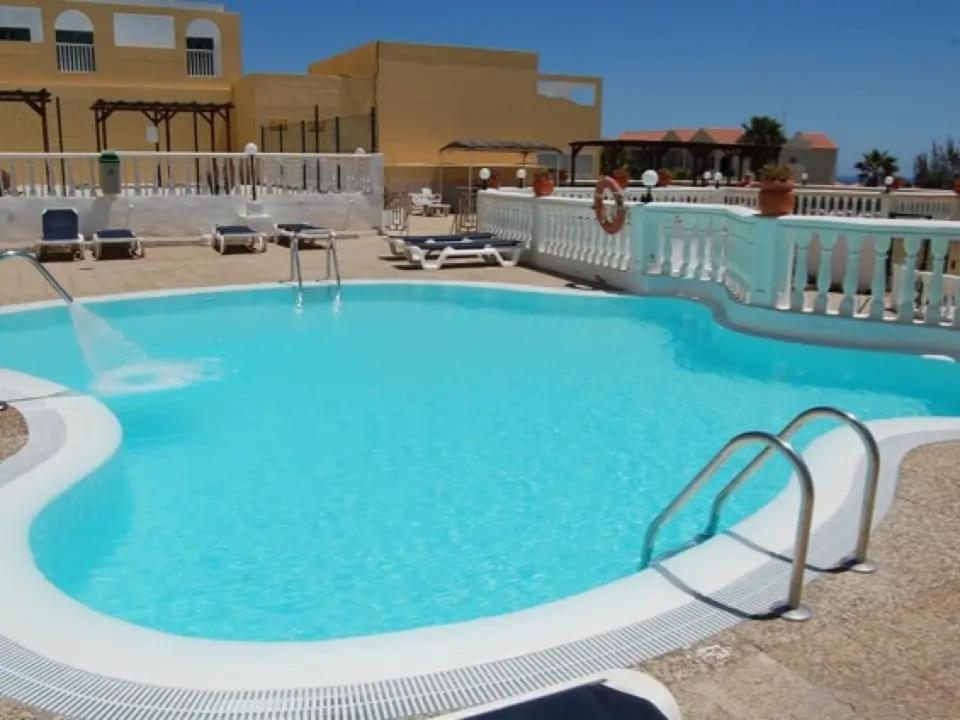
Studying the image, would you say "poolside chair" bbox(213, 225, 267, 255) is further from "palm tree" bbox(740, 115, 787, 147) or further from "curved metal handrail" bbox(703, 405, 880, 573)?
"palm tree" bbox(740, 115, 787, 147)

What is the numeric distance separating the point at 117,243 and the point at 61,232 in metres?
0.89

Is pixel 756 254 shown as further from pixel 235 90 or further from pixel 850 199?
pixel 235 90

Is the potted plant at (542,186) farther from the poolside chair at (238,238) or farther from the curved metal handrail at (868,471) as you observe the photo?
the curved metal handrail at (868,471)

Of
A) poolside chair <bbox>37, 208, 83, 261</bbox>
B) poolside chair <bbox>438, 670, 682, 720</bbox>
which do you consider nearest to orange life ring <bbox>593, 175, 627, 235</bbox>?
poolside chair <bbox>37, 208, 83, 261</bbox>

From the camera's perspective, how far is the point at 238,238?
16.5 meters

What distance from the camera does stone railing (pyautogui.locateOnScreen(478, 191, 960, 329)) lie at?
8.57 m

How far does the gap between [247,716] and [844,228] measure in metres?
7.64

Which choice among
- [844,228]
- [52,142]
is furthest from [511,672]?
[52,142]

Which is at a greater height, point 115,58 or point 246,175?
point 115,58

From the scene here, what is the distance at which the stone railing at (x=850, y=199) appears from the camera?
1767cm

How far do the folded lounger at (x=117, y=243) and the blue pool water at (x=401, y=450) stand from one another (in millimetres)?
4720

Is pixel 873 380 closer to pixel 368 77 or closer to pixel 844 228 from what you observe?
pixel 844 228

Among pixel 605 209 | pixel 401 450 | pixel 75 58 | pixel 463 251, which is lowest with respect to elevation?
pixel 401 450

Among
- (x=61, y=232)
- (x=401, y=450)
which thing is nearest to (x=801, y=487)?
(x=401, y=450)
